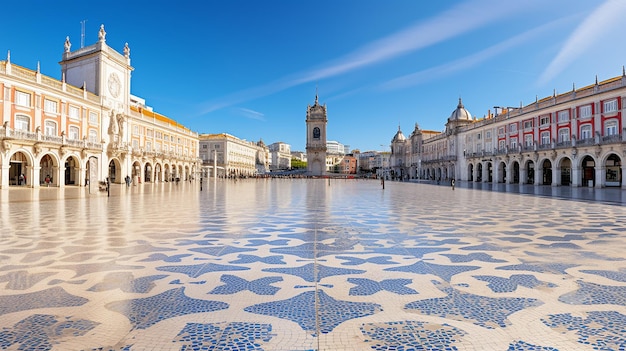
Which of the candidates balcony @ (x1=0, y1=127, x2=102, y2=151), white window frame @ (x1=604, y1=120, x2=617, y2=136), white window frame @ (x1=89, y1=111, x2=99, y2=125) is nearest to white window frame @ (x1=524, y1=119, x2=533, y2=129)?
white window frame @ (x1=604, y1=120, x2=617, y2=136)

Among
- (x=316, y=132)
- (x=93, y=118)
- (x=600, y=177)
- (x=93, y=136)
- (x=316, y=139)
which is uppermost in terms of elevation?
(x=316, y=132)

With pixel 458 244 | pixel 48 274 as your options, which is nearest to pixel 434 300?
pixel 458 244

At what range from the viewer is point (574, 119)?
38.8 meters

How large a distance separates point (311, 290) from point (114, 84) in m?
45.3

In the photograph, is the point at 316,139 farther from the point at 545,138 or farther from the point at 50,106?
the point at 50,106

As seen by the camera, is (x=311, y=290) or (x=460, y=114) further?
(x=460, y=114)

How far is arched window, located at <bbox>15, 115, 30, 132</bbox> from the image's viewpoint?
2950 centimetres

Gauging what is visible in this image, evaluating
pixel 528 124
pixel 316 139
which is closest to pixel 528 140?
pixel 528 124

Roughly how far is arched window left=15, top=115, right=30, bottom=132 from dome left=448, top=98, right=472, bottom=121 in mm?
67498

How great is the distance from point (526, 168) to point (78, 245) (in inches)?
2064

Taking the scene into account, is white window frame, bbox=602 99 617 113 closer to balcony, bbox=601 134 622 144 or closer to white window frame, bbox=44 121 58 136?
balcony, bbox=601 134 622 144

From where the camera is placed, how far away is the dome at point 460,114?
232ft

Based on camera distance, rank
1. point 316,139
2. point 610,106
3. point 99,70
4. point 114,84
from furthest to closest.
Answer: point 316,139
point 114,84
point 99,70
point 610,106

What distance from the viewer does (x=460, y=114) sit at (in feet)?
234
